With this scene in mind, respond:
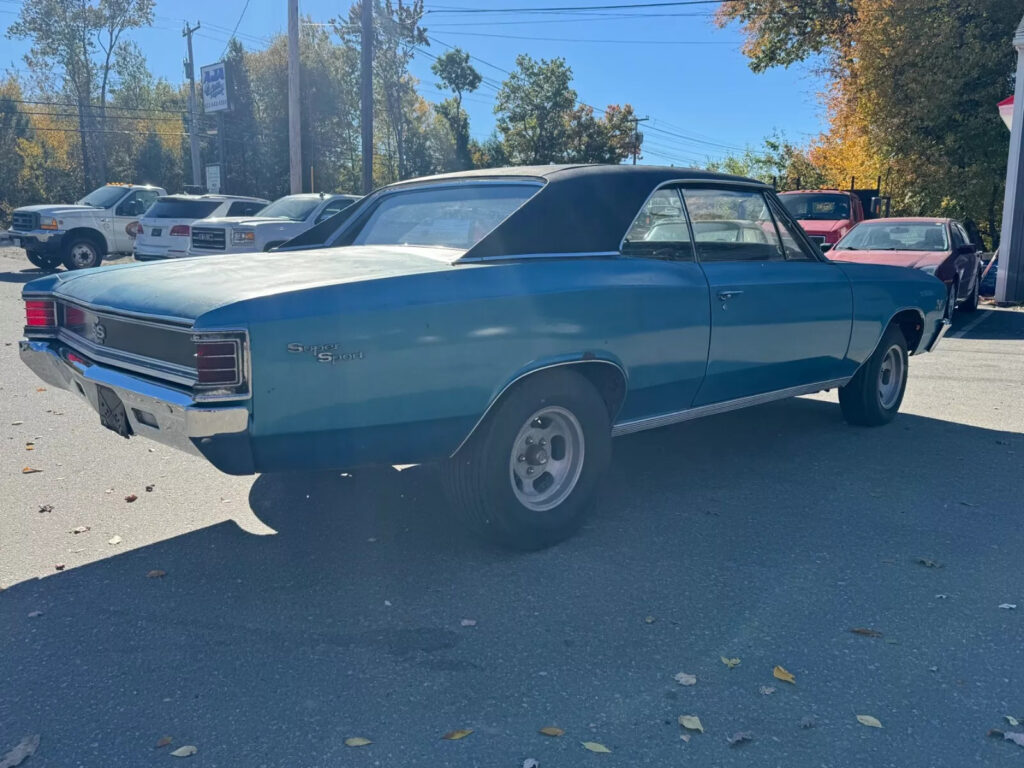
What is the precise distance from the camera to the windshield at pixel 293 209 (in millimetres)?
14062

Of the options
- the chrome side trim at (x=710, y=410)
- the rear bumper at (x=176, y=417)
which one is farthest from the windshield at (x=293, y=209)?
the rear bumper at (x=176, y=417)

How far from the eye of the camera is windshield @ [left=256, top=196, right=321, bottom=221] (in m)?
14.1

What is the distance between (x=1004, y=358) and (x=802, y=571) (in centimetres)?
745

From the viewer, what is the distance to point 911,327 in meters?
6.65

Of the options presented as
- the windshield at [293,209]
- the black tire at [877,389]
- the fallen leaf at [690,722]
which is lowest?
the fallen leaf at [690,722]

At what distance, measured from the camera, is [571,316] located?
3871 millimetres

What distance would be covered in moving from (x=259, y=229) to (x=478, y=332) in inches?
407

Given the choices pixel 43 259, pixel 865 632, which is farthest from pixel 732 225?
pixel 43 259

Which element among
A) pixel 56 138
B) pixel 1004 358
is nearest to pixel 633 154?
pixel 56 138

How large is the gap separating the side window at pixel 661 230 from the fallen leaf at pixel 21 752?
120 inches

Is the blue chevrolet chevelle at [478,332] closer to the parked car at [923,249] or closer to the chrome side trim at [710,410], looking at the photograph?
the chrome side trim at [710,410]

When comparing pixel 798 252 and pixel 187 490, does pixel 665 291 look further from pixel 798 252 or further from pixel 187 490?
pixel 187 490

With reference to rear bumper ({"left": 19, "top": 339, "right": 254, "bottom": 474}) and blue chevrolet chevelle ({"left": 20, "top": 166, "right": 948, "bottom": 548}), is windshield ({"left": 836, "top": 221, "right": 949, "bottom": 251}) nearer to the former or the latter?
blue chevrolet chevelle ({"left": 20, "top": 166, "right": 948, "bottom": 548})

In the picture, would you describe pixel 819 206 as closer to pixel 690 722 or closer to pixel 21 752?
pixel 690 722
